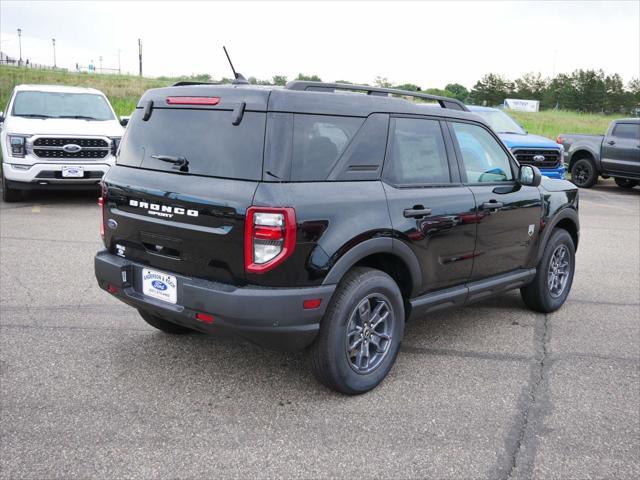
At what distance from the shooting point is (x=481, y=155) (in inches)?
192

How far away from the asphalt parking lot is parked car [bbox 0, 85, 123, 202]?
15.1 feet

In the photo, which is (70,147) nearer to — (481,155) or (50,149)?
(50,149)

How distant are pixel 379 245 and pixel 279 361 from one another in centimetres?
117

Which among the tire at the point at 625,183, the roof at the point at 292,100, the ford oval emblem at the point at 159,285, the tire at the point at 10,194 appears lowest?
the tire at the point at 10,194

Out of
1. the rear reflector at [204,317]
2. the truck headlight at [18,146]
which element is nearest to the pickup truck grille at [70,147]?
the truck headlight at [18,146]

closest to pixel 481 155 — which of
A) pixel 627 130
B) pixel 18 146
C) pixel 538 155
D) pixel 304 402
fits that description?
pixel 304 402

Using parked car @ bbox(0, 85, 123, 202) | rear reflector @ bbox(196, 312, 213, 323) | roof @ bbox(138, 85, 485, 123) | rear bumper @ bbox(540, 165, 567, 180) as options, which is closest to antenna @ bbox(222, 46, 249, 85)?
roof @ bbox(138, 85, 485, 123)

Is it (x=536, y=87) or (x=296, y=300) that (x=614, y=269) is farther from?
(x=536, y=87)

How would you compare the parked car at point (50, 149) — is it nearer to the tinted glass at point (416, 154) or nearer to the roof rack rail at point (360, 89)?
the roof rack rail at point (360, 89)

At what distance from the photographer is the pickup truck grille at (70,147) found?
9.94 m

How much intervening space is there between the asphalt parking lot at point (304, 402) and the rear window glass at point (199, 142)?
1.34m

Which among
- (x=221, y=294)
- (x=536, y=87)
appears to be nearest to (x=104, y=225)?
(x=221, y=294)

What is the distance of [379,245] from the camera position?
A: 3.79m

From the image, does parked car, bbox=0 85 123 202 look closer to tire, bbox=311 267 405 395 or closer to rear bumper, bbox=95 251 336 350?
rear bumper, bbox=95 251 336 350
